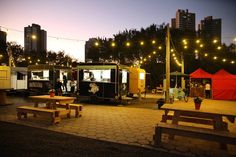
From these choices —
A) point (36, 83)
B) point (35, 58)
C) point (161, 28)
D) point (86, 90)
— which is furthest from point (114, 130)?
point (35, 58)

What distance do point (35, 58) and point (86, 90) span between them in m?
42.9

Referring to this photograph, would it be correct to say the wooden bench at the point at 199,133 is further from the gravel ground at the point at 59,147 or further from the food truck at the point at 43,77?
the food truck at the point at 43,77

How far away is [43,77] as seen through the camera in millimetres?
17266

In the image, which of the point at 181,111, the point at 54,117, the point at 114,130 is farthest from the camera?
the point at 54,117

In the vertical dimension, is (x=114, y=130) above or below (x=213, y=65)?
below

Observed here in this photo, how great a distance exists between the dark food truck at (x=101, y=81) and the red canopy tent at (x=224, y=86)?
371 inches

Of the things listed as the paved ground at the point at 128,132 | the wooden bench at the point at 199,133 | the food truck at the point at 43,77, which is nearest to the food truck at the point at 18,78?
the food truck at the point at 43,77

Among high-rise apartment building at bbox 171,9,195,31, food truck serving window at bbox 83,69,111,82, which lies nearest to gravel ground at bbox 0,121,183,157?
food truck serving window at bbox 83,69,111,82

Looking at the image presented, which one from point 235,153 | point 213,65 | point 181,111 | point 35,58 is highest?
point 35,58

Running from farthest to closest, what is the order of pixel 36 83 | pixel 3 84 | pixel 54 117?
pixel 36 83 → pixel 3 84 → pixel 54 117

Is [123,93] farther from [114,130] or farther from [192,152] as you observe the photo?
[192,152]

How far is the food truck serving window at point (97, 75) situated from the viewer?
14.2 m

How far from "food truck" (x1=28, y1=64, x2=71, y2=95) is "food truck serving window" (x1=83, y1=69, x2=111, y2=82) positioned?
352 cm

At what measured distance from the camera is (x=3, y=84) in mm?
12656
